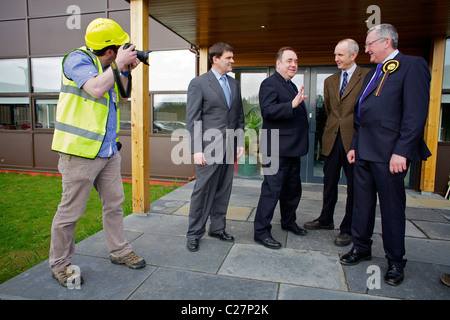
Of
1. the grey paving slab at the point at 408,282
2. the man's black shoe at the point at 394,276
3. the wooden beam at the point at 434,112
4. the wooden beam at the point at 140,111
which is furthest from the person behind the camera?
the wooden beam at the point at 434,112

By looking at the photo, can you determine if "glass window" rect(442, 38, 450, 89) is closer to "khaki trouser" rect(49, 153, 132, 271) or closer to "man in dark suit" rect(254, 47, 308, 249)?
"man in dark suit" rect(254, 47, 308, 249)

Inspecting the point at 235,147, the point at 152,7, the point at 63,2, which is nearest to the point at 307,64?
the point at 152,7

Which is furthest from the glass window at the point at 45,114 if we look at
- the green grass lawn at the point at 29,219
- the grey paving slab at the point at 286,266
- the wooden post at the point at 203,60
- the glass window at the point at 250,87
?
the grey paving slab at the point at 286,266

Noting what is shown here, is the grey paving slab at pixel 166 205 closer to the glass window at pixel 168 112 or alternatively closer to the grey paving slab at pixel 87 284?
the grey paving slab at pixel 87 284

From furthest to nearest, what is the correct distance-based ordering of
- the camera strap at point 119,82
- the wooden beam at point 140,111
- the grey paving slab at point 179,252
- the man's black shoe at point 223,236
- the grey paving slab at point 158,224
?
the wooden beam at point 140,111, the grey paving slab at point 158,224, the man's black shoe at point 223,236, the grey paving slab at point 179,252, the camera strap at point 119,82

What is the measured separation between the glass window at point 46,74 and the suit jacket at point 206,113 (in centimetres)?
609

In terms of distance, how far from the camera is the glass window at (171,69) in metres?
6.64

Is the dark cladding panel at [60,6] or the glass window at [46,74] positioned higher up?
the dark cladding panel at [60,6]

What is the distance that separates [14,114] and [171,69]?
4618 millimetres

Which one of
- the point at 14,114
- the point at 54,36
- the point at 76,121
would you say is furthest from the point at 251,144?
the point at 14,114

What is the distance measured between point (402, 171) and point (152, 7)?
11.8 feet

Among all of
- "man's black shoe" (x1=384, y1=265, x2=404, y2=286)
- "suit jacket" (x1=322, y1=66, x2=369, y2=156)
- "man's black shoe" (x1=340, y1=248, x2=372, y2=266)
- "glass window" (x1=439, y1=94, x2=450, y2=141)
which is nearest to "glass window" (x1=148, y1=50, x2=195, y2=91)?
"suit jacket" (x1=322, y1=66, x2=369, y2=156)

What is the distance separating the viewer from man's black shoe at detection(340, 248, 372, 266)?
2.58 metres

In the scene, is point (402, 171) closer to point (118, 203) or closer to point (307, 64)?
point (118, 203)
